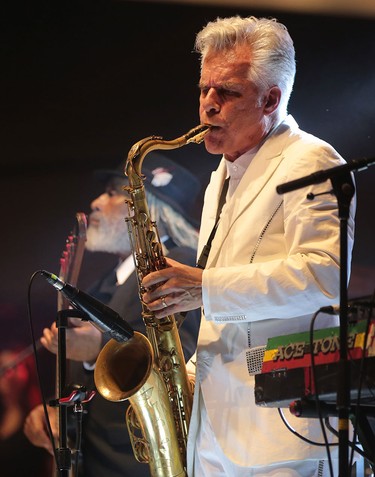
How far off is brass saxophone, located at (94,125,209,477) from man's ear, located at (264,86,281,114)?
0.24 meters

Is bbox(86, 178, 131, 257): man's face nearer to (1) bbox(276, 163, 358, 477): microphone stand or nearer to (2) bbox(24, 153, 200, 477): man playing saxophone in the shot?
(2) bbox(24, 153, 200, 477): man playing saxophone

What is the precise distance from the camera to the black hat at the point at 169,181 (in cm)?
420

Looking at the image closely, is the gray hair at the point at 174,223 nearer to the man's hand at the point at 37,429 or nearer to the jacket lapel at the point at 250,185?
the man's hand at the point at 37,429

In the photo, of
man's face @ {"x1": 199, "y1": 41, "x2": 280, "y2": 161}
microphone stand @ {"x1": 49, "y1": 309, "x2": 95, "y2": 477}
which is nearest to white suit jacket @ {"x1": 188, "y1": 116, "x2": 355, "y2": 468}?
man's face @ {"x1": 199, "y1": 41, "x2": 280, "y2": 161}

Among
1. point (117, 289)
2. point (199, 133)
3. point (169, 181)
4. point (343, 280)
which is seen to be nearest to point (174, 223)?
point (169, 181)

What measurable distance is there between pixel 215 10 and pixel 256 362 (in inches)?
94.9

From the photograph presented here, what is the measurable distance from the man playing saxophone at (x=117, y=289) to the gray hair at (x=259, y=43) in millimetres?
1245

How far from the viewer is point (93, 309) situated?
255cm

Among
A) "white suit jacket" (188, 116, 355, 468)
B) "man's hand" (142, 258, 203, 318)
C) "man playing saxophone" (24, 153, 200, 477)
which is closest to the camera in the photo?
"white suit jacket" (188, 116, 355, 468)

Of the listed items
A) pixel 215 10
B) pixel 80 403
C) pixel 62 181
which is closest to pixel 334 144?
pixel 215 10

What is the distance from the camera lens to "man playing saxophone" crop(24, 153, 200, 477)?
393 centimetres

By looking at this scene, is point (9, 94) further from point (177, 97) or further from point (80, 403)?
point (80, 403)

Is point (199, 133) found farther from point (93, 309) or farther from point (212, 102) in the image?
point (93, 309)

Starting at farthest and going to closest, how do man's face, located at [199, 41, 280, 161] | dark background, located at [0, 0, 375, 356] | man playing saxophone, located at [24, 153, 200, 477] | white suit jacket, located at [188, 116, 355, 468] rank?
dark background, located at [0, 0, 375, 356] < man playing saxophone, located at [24, 153, 200, 477] < man's face, located at [199, 41, 280, 161] < white suit jacket, located at [188, 116, 355, 468]
